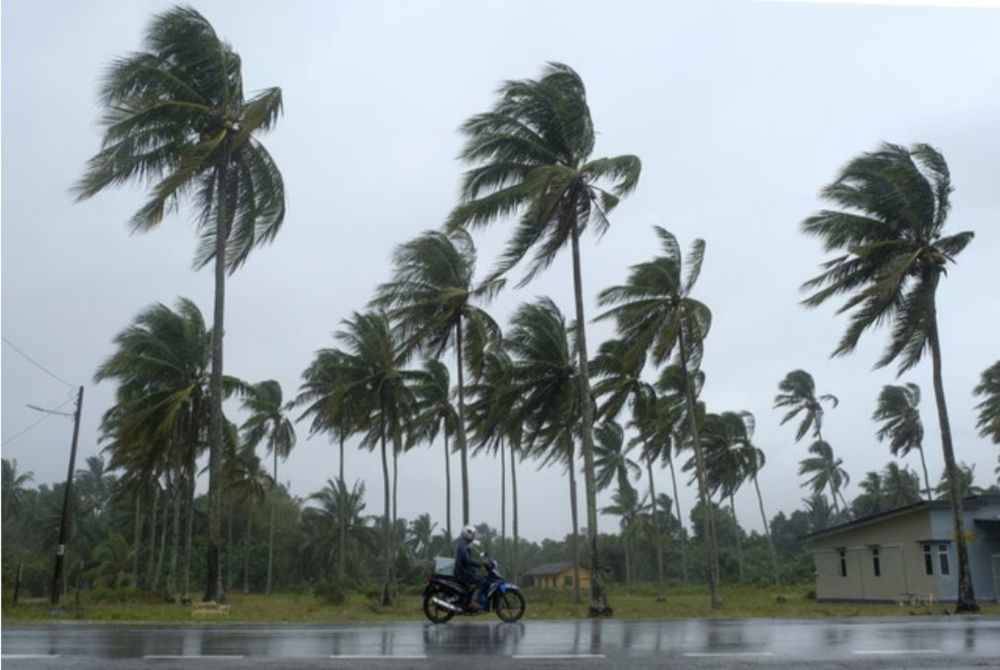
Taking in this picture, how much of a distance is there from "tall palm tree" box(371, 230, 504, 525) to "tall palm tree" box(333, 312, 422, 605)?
279cm

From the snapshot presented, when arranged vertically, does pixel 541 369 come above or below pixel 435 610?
above

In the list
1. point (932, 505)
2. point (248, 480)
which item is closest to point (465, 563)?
point (932, 505)

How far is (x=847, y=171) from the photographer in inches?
969

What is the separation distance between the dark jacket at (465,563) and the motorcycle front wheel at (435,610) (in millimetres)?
462

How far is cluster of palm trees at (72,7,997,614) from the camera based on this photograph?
838 inches

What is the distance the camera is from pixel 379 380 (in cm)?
3359

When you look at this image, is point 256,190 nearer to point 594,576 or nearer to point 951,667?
point 594,576

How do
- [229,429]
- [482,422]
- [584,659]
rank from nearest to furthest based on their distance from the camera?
[584,659], [229,429], [482,422]

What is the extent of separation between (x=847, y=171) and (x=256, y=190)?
15.9 meters

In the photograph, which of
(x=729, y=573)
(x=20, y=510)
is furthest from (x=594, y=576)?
(x=20, y=510)

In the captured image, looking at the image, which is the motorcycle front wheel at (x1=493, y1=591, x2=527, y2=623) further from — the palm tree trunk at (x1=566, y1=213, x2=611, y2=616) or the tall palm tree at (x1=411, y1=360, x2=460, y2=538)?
the tall palm tree at (x1=411, y1=360, x2=460, y2=538)

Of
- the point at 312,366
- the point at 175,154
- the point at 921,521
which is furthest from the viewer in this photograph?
the point at 312,366

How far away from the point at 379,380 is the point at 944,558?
20354mm

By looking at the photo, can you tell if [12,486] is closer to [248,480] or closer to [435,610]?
[248,480]
